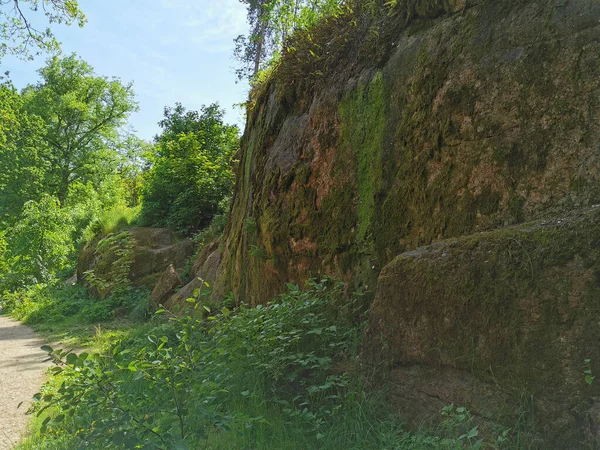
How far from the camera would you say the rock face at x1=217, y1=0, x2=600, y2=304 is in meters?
3.37

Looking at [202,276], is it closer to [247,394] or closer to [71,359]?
[247,394]

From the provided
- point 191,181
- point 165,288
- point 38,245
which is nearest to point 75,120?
point 38,245

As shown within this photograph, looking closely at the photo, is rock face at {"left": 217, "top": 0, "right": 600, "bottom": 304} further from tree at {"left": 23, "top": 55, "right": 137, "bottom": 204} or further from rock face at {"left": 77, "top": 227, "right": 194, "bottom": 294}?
tree at {"left": 23, "top": 55, "right": 137, "bottom": 204}

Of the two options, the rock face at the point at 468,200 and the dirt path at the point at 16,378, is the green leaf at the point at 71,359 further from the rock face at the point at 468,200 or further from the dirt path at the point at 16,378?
the rock face at the point at 468,200

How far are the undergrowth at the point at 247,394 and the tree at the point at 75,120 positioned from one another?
33758 mm

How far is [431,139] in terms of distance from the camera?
4391 mm

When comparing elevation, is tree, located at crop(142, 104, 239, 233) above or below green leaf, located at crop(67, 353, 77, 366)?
above

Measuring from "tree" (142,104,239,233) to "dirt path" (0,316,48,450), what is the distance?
5832 mm

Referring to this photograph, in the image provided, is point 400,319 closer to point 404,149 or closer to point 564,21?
point 404,149

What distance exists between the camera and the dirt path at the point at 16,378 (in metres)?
5.34

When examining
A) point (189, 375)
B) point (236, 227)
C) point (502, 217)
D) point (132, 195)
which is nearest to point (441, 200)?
point (502, 217)

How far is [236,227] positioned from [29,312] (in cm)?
1143

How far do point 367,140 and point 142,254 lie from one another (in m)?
12.2

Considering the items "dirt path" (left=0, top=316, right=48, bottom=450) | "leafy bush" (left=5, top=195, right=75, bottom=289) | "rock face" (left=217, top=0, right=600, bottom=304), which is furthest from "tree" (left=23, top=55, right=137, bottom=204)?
"rock face" (left=217, top=0, right=600, bottom=304)
